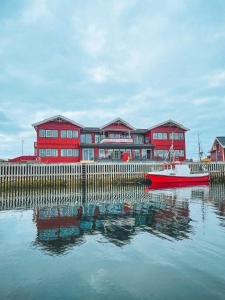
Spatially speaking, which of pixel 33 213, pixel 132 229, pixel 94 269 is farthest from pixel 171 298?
pixel 33 213

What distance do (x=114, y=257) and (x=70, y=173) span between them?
89.1 ft

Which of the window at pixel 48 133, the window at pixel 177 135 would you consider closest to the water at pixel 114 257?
the window at pixel 48 133

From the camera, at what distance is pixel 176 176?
34781 millimetres

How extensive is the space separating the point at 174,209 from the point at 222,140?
40802mm

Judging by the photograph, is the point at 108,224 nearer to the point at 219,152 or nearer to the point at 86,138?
the point at 86,138

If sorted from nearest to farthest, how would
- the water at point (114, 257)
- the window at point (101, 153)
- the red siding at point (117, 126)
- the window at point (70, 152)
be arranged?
the water at point (114, 257)
the window at point (70, 152)
the window at point (101, 153)
the red siding at point (117, 126)

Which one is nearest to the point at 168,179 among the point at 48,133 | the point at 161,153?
the point at 161,153

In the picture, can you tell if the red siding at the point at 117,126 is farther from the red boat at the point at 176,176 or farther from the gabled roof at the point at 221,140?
the gabled roof at the point at 221,140

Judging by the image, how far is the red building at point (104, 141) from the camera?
1691 inches

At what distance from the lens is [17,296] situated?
18.7ft

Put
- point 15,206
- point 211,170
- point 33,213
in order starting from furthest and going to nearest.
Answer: point 211,170
point 15,206
point 33,213

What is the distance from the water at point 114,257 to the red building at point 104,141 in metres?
29.8

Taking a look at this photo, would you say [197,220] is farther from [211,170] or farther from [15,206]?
[211,170]

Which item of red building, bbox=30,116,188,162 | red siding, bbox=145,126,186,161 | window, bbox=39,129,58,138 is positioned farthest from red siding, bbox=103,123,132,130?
window, bbox=39,129,58,138
